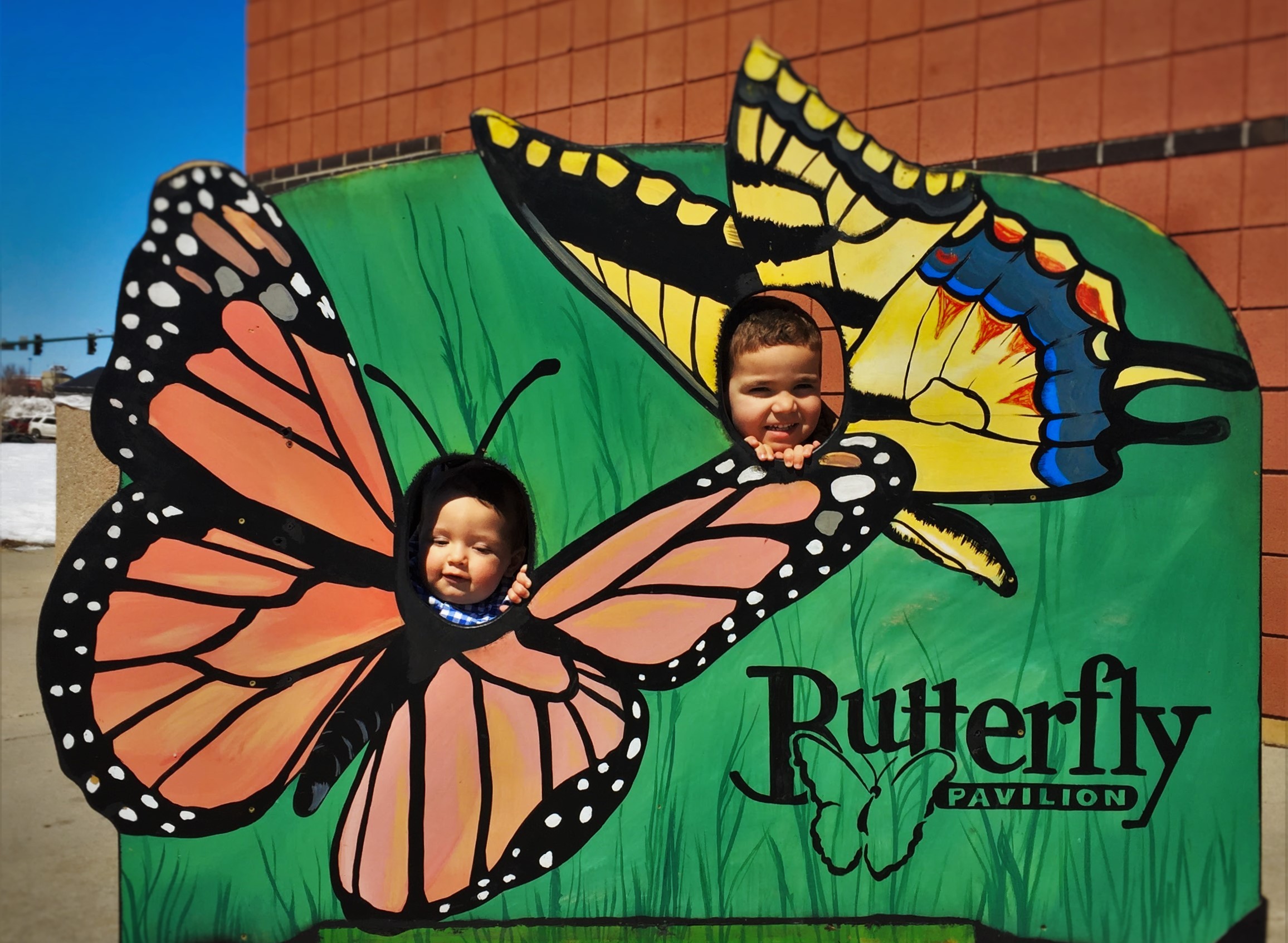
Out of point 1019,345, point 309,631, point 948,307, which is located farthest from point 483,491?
point 1019,345

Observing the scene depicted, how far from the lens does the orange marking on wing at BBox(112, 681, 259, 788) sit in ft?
6.98

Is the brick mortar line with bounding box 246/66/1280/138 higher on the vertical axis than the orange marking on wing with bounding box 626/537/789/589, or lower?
higher

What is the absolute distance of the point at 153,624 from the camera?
2.12 m

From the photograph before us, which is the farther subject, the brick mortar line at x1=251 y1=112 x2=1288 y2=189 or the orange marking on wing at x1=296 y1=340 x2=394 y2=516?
the brick mortar line at x1=251 y1=112 x2=1288 y2=189

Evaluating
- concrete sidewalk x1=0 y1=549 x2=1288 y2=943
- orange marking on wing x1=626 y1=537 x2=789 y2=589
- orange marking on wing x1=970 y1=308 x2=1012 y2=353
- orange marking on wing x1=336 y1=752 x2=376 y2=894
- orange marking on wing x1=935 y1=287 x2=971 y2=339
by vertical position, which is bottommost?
concrete sidewalk x1=0 y1=549 x2=1288 y2=943

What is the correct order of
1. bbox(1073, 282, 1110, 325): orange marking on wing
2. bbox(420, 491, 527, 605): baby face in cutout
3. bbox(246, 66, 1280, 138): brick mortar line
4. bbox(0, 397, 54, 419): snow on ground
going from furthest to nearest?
bbox(0, 397, 54, 419): snow on ground < bbox(246, 66, 1280, 138): brick mortar line < bbox(420, 491, 527, 605): baby face in cutout < bbox(1073, 282, 1110, 325): orange marking on wing

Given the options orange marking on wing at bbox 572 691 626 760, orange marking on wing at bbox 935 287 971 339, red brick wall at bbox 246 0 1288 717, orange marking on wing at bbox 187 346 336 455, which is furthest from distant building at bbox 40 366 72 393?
orange marking on wing at bbox 935 287 971 339

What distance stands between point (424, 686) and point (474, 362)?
71 centimetres

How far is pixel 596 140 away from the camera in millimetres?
2707

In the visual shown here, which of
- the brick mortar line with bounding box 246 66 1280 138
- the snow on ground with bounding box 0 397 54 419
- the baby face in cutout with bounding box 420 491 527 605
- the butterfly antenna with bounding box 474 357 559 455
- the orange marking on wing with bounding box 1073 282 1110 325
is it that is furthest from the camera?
the snow on ground with bounding box 0 397 54 419

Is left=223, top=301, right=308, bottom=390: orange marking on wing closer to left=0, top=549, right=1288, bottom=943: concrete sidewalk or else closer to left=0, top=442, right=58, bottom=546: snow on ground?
left=0, top=549, right=1288, bottom=943: concrete sidewalk

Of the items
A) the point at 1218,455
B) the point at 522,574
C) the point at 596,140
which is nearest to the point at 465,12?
the point at 596,140

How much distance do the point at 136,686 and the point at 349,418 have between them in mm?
756

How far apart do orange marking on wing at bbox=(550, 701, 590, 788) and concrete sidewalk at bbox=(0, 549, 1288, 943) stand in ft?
3.99
